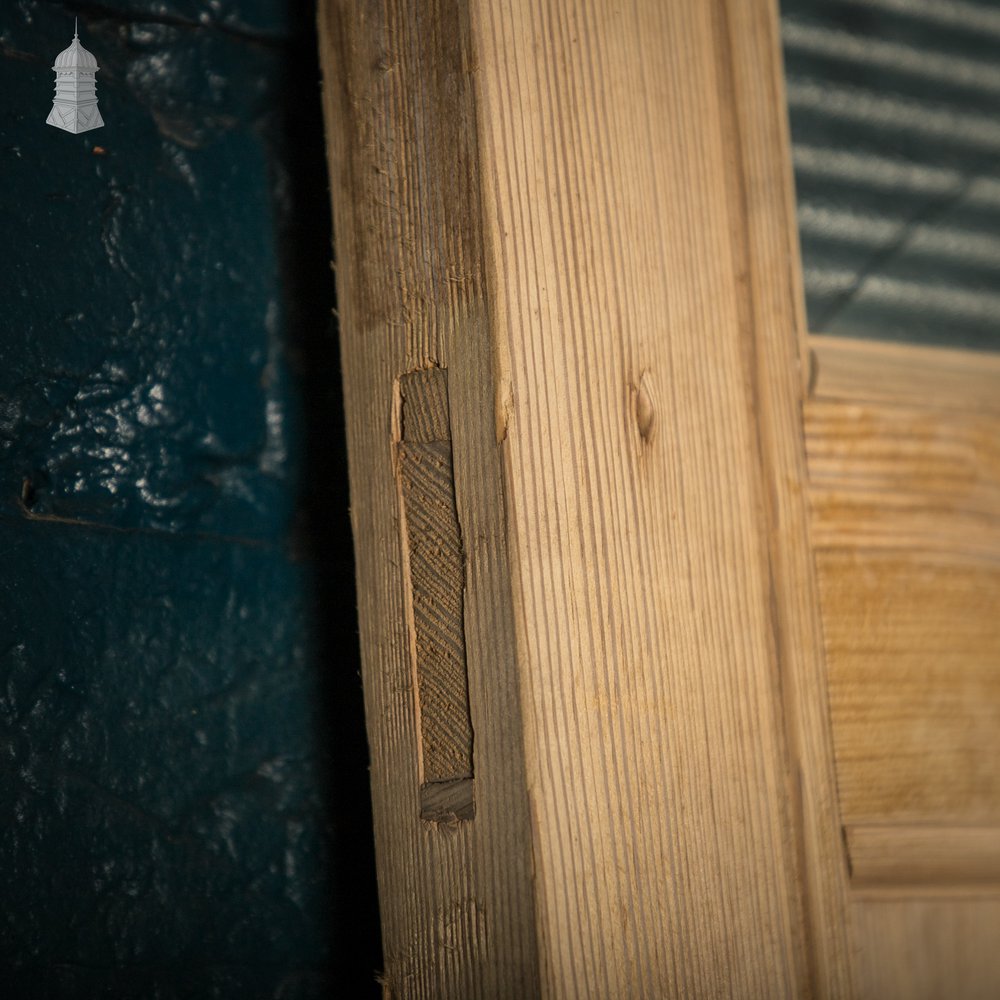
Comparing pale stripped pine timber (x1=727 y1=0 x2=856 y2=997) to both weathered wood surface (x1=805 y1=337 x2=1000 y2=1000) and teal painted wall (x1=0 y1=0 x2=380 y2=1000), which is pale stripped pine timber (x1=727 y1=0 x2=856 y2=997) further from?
teal painted wall (x1=0 y1=0 x2=380 y2=1000)

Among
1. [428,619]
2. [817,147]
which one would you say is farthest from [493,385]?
[817,147]

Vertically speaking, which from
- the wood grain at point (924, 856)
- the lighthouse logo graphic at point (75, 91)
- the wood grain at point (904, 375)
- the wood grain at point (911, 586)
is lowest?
the wood grain at point (924, 856)

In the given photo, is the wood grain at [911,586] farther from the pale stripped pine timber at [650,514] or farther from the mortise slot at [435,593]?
the mortise slot at [435,593]

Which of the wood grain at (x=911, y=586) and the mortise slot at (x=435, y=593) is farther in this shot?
the wood grain at (x=911, y=586)

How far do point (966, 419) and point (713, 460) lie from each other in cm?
31

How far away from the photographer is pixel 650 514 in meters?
0.76

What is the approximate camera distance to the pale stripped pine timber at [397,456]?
2.27ft

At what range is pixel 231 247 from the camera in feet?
3.07

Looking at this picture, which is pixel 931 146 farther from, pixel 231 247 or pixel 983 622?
pixel 231 247

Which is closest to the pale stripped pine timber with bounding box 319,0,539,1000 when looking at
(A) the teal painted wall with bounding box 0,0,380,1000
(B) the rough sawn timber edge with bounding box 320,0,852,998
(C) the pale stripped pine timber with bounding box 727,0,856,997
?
(B) the rough sawn timber edge with bounding box 320,0,852,998

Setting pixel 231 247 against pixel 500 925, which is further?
pixel 231 247

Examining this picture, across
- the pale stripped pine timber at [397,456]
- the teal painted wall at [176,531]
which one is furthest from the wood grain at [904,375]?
the teal painted wall at [176,531]

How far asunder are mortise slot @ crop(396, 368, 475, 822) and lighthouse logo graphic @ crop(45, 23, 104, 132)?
41cm

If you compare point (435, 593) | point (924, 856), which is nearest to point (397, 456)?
point (435, 593)
